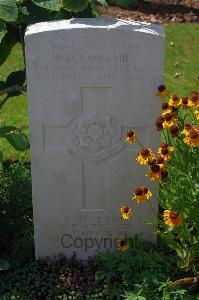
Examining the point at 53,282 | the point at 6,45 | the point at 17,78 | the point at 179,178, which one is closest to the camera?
the point at 179,178

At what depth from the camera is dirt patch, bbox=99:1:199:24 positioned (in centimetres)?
817

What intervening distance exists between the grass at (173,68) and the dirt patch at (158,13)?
323 millimetres

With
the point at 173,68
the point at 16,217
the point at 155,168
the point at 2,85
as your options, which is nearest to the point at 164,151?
the point at 155,168

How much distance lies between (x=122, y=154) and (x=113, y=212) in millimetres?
359

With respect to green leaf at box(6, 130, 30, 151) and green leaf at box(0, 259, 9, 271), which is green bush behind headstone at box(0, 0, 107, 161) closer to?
green leaf at box(6, 130, 30, 151)

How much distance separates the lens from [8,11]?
312cm

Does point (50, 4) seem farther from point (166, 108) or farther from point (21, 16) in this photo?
point (166, 108)

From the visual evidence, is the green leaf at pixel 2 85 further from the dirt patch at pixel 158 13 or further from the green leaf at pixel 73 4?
the dirt patch at pixel 158 13

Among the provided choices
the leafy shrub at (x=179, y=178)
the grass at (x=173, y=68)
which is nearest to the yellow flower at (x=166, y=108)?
the leafy shrub at (x=179, y=178)

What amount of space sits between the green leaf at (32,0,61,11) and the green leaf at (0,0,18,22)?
146 mm

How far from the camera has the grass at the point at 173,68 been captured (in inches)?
214

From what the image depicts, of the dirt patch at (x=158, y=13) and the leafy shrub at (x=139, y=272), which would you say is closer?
the leafy shrub at (x=139, y=272)

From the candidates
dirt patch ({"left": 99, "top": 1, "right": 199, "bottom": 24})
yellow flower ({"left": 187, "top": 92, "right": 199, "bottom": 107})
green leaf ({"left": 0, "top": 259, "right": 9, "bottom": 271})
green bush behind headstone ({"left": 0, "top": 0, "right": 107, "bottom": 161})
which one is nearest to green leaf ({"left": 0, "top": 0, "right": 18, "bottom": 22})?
green bush behind headstone ({"left": 0, "top": 0, "right": 107, "bottom": 161})

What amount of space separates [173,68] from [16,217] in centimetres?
349
